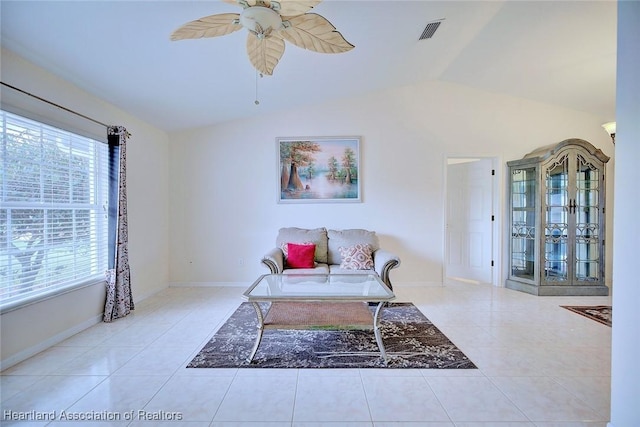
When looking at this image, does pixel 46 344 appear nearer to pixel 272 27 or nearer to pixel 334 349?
pixel 334 349

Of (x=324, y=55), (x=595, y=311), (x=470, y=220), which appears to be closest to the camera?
(x=324, y=55)

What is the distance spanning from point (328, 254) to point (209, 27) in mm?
3027

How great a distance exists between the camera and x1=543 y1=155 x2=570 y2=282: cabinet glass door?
4.14 meters

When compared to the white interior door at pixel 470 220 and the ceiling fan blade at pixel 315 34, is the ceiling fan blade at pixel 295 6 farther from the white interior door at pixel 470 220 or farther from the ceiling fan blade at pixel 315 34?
the white interior door at pixel 470 220

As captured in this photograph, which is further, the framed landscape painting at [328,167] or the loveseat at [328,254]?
the framed landscape painting at [328,167]

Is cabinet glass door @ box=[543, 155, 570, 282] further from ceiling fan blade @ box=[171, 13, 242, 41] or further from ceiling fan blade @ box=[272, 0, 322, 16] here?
ceiling fan blade @ box=[171, 13, 242, 41]

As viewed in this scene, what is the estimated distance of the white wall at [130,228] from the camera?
2309 mm

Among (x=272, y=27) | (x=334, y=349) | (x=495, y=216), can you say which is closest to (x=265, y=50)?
(x=272, y=27)

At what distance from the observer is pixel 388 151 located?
4.59 meters

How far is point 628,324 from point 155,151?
495cm

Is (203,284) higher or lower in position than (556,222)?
lower

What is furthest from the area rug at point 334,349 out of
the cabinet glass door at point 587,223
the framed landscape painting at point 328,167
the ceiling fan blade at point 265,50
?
the cabinet glass door at point 587,223

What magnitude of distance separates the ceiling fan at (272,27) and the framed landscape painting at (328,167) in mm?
2501

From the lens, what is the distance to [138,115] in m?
3.80
